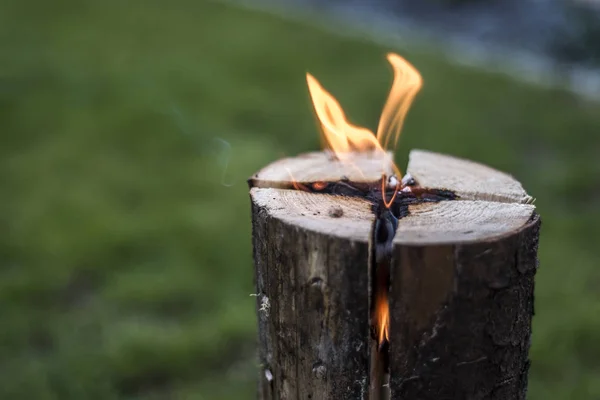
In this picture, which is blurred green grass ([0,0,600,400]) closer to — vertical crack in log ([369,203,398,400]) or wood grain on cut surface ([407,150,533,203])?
wood grain on cut surface ([407,150,533,203])

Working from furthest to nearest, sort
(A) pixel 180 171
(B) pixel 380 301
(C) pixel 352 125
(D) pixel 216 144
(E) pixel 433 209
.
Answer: (D) pixel 216 144 < (A) pixel 180 171 < (C) pixel 352 125 < (E) pixel 433 209 < (B) pixel 380 301

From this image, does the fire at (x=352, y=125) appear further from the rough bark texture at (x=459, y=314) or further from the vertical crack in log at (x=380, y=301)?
the rough bark texture at (x=459, y=314)

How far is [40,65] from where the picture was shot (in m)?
6.27

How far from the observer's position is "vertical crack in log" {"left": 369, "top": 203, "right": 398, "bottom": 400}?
153 centimetres

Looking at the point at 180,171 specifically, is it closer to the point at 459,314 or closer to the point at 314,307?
the point at 314,307

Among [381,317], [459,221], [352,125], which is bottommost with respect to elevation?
[381,317]

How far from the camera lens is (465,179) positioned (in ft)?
6.17

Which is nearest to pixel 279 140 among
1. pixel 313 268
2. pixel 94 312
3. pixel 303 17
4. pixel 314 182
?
pixel 94 312

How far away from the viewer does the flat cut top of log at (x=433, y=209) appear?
1.49 m

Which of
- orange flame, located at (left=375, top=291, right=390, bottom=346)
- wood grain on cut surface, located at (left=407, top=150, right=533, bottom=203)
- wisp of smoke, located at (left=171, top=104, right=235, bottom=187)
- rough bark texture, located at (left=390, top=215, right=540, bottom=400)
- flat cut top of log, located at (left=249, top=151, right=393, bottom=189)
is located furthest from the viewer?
wisp of smoke, located at (left=171, top=104, right=235, bottom=187)

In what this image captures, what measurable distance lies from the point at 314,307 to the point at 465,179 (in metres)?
0.61

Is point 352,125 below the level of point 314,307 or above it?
above

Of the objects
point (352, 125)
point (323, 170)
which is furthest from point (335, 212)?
point (352, 125)

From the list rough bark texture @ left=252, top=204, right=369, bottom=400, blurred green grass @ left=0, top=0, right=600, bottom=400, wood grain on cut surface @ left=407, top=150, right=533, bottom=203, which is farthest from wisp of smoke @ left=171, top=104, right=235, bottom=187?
rough bark texture @ left=252, top=204, right=369, bottom=400
